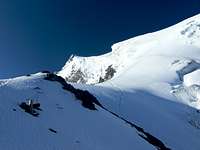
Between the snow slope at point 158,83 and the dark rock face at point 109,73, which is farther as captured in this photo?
the dark rock face at point 109,73

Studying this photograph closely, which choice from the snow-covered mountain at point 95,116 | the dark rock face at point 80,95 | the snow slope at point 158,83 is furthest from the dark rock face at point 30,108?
the snow slope at point 158,83

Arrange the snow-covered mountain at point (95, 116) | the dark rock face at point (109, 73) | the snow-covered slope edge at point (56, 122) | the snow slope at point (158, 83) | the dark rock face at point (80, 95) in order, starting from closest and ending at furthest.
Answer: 1. the snow-covered slope edge at point (56, 122)
2. the snow-covered mountain at point (95, 116)
3. the dark rock face at point (80, 95)
4. the snow slope at point (158, 83)
5. the dark rock face at point (109, 73)

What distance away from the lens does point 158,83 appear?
98188 millimetres

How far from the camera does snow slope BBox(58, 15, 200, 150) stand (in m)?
54.9

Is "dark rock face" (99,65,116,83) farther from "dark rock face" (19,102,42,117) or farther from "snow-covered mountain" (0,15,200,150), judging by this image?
"dark rock face" (19,102,42,117)

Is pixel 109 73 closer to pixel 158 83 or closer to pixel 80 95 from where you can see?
pixel 158 83

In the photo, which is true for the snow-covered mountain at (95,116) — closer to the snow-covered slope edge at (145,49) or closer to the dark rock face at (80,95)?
the dark rock face at (80,95)

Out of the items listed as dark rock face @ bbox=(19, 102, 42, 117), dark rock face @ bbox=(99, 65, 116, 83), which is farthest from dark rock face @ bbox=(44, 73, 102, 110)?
dark rock face @ bbox=(99, 65, 116, 83)

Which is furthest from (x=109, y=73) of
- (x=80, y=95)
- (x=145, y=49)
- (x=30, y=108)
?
(x=30, y=108)

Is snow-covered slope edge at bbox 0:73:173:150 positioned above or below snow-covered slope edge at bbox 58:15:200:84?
below

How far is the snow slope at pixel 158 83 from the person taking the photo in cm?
5494

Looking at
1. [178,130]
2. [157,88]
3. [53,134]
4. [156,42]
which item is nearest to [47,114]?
[53,134]

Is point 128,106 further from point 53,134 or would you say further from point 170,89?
point 170,89

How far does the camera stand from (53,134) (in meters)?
31.5
